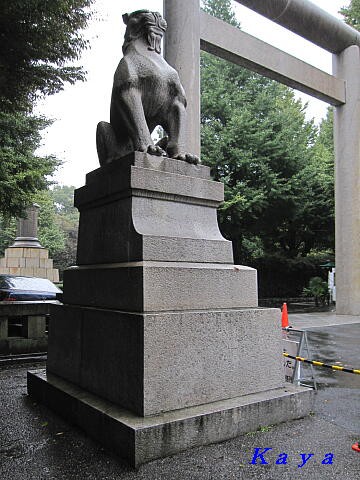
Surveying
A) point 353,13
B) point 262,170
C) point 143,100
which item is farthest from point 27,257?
point 353,13

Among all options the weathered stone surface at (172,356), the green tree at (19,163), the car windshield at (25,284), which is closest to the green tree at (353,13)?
the green tree at (19,163)

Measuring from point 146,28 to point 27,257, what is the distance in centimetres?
1764

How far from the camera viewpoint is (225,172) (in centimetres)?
2162

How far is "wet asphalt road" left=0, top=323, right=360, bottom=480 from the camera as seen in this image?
2951 millimetres

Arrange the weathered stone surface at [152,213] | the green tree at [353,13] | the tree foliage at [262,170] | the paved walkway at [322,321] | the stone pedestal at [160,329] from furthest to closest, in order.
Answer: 1. the green tree at [353,13]
2. the tree foliage at [262,170]
3. the paved walkway at [322,321]
4. the weathered stone surface at [152,213]
5. the stone pedestal at [160,329]

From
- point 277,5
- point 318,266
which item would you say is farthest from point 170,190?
point 318,266

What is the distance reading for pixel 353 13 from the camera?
1120 inches

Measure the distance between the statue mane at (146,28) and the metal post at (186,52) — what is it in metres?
7.14

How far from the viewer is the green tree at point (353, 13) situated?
2795 cm

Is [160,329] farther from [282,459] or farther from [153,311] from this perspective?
[282,459]

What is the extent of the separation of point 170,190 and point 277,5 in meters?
12.9

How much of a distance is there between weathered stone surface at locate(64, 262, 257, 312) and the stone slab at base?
833 millimetres

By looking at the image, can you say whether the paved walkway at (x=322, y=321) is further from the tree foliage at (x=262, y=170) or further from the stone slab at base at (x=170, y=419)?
the stone slab at base at (x=170, y=419)

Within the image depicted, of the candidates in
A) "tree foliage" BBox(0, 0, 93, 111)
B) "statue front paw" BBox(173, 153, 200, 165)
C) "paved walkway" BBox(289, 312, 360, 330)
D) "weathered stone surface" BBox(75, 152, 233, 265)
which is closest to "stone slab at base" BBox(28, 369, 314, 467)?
"weathered stone surface" BBox(75, 152, 233, 265)
